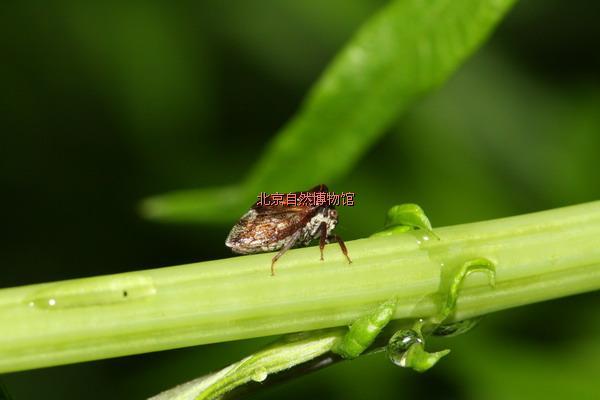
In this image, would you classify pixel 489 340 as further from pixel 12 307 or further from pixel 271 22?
pixel 271 22

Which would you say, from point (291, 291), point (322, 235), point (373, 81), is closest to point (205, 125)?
point (373, 81)

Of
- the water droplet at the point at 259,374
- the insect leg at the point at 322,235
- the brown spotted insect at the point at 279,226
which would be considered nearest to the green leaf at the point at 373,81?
the brown spotted insect at the point at 279,226

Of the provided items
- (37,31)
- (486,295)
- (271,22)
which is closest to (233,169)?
(271,22)

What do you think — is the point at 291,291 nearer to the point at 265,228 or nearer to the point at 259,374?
the point at 259,374

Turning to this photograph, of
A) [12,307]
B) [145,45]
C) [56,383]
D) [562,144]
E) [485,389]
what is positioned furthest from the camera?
[145,45]

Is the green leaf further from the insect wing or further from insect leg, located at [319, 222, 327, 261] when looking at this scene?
insect leg, located at [319, 222, 327, 261]

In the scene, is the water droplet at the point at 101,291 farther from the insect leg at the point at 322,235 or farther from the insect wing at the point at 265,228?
the insect wing at the point at 265,228
